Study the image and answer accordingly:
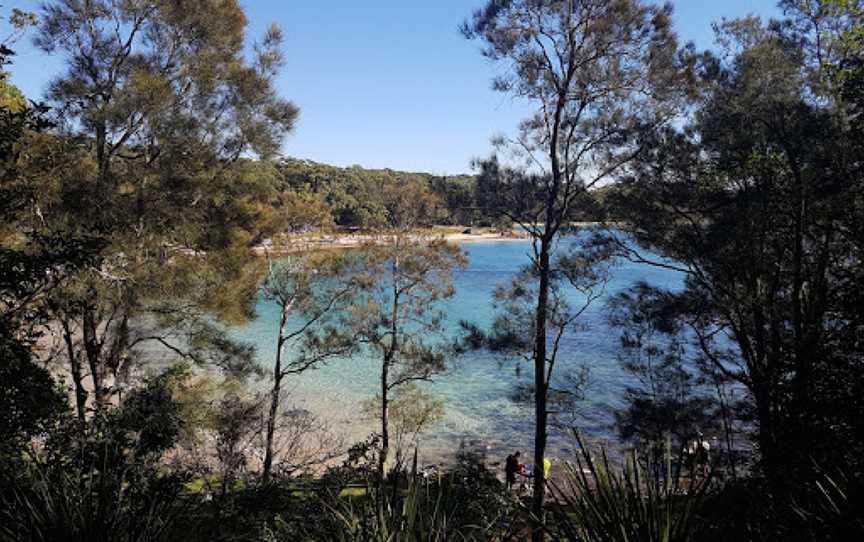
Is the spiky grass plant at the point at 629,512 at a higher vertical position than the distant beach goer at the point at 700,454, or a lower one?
higher

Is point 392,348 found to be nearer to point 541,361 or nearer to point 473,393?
point 541,361

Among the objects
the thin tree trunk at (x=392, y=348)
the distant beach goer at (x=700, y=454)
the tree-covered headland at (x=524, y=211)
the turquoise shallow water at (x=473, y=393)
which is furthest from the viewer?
the turquoise shallow water at (x=473, y=393)

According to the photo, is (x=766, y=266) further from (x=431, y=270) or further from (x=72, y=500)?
(x=72, y=500)

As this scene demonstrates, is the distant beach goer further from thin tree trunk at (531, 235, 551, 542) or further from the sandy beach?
the sandy beach

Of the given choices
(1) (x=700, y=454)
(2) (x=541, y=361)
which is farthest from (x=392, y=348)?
(1) (x=700, y=454)

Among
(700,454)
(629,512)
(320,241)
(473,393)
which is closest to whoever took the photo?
(629,512)

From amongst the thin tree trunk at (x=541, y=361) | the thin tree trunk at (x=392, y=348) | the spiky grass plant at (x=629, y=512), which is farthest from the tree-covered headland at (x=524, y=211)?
the spiky grass plant at (x=629, y=512)

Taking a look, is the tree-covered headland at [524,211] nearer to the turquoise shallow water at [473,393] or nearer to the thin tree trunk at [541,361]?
the thin tree trunk at [541,361]

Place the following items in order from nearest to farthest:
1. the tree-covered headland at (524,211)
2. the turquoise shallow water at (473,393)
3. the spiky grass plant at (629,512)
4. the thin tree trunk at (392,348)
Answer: the spiky grass plant at (629,512), the tree-covered headland at (524,211), the thin tree trunk at (392,348), the turquoise shallow water at (473,393)

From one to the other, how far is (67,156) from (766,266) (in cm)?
1268

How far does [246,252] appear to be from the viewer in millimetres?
13211

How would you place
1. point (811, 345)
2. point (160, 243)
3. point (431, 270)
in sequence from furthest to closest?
point (431, 270), point (160, 243), point (811, 345)

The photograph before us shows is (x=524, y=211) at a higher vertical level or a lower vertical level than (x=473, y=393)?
higher

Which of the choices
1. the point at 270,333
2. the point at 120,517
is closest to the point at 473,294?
the point at 270,333
